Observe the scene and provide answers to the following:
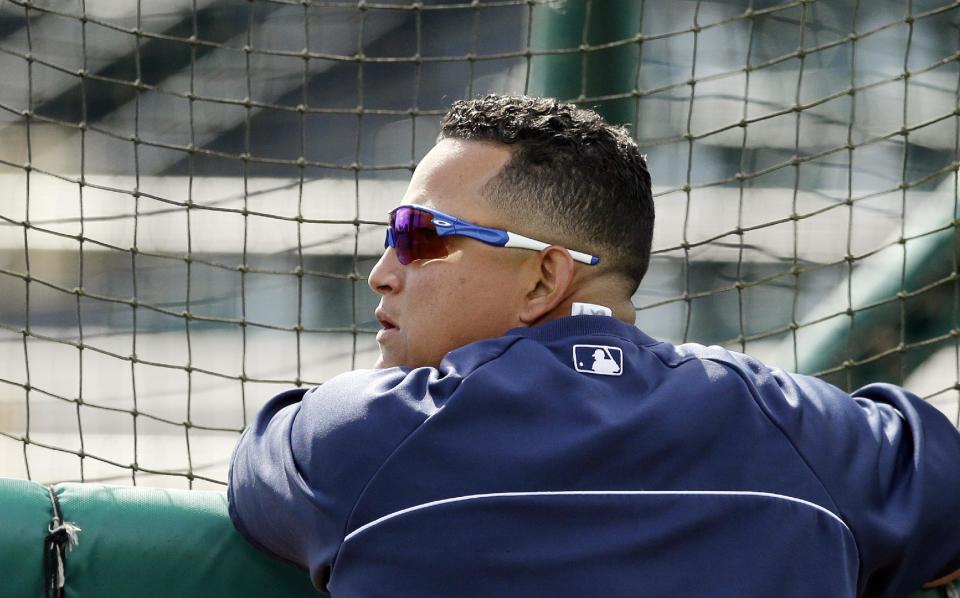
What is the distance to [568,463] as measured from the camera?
1426mm

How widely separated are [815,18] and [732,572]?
14.5 ft

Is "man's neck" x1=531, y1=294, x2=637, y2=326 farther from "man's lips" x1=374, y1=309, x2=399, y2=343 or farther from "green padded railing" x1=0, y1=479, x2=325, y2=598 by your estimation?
"green padded railing" x1=0, y1=479, x2=325, y2=598

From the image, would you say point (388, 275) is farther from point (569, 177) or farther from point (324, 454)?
point (324, 454)

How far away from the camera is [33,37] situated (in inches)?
263

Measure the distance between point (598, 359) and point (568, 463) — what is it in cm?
15

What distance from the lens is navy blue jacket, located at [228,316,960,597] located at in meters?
1.41

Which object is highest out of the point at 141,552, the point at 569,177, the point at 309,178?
the point at 569,177

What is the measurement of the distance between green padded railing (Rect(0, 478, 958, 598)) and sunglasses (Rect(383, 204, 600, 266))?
46 cm

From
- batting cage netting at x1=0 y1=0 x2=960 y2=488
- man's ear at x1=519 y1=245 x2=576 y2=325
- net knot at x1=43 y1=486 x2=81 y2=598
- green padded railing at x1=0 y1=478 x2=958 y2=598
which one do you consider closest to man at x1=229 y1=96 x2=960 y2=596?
man's ear at x1=519 y1=245 x2=576 y2=325

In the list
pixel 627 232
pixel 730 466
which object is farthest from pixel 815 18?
pixel 730 466

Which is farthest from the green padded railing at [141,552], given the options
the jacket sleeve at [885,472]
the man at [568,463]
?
the jacket sleeve at [885,472]

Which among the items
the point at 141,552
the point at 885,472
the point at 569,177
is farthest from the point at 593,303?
the point at 141,552

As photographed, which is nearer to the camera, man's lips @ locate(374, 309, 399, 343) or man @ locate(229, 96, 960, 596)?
man @ locate(229, 96, 960, 596)

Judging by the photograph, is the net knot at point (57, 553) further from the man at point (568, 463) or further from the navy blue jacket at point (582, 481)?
the navy blue jacket at point (582, 481)
